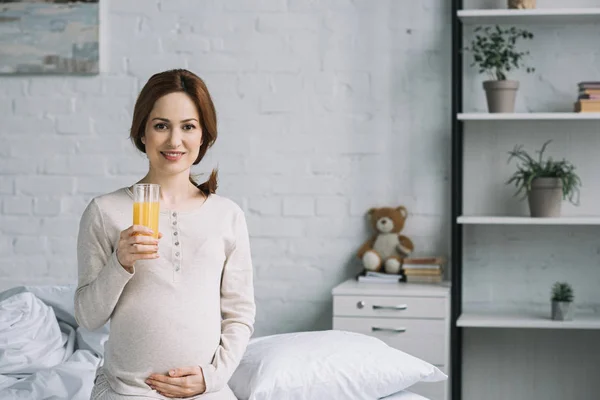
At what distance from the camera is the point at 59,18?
3793 millimetres

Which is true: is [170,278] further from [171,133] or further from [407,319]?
[407,319]

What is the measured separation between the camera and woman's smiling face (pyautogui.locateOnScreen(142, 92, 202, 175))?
1841mm

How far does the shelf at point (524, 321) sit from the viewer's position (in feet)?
10.8

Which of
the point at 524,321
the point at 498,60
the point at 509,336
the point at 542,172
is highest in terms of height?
the point at 498,60

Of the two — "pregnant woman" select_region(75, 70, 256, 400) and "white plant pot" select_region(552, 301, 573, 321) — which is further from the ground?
"pregnant woman" select_region(75, 70, 256, 400)

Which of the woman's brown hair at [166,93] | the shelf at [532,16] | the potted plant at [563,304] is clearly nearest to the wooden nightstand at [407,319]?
the potted plant at [563,304]

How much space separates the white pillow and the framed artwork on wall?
71.5 inches

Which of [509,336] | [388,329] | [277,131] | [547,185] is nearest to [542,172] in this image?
[547,185]

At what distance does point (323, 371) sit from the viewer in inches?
90.5

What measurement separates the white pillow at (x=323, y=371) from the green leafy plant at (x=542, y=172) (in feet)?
3.93

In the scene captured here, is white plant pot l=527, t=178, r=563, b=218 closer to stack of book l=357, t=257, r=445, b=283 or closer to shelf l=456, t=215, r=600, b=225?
shelf l=456, t=215, r=600, b=225

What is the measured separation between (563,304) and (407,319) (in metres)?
0.58

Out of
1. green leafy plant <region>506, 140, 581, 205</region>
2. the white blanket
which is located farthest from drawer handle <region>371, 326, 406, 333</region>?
the white blanket

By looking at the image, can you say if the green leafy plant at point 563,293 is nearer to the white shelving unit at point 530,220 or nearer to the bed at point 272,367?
the white shelving unit at point 530,220
